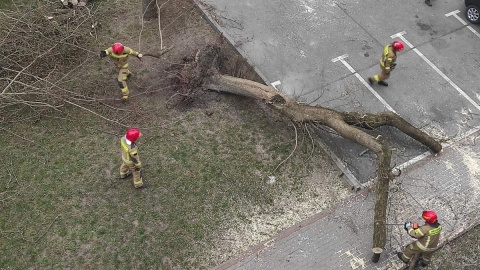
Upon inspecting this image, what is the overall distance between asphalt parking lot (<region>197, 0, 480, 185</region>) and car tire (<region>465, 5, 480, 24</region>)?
0.44ft

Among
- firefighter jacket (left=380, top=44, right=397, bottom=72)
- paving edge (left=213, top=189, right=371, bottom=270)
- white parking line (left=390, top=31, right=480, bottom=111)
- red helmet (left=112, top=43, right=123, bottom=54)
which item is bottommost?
paving edge (left=213, top=189, right=371, bottom=270)

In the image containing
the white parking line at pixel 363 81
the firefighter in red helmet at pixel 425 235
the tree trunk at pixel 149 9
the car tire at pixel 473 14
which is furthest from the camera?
the car tire at pixel 473 14

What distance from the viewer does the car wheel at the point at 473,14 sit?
10798 mm

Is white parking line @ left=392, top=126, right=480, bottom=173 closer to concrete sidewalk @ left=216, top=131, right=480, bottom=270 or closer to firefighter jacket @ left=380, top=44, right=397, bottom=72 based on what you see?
concrete sidewalk @ left=216, top=131, right=480, bottom=270

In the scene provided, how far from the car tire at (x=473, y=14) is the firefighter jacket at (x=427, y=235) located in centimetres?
650

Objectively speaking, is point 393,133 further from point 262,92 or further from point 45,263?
point 45,263

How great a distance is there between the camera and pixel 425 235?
645 centimetres

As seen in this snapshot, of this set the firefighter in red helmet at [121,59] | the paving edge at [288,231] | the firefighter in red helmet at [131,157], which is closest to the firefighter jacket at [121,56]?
the firefighter in red helmet at [121,59]

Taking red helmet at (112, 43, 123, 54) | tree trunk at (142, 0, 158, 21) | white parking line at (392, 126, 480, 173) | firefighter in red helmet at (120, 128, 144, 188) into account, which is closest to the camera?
firefighter in red helmet at (120, 128, 144, 188)

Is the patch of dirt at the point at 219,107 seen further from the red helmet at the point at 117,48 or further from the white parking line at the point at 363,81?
the white parking line at the point at 363,81

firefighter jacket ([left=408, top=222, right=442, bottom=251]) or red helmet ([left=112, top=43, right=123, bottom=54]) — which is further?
red helmet ([left=112, top=43, right=123, bottom=54])

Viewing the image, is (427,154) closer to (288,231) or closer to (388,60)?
(388,60)

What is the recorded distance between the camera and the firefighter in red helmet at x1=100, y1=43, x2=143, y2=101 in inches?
332

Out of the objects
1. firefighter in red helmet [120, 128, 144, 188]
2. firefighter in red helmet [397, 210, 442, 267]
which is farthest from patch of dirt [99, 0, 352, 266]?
firefighter in red helmet [397, 210, 442, 267]
